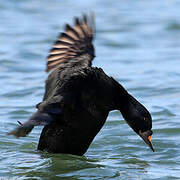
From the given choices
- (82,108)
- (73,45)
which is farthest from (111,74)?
(82,108)

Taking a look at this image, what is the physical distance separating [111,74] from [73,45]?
3.78 m

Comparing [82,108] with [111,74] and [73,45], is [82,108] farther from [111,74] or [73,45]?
[111,74]

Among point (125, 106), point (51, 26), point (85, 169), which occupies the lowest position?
point (85, 169)

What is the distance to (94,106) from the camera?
769 centimetres

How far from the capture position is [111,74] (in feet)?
43.9

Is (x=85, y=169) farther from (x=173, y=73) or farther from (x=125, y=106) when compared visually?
(x=173, y=73)

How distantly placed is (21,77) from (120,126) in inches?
152

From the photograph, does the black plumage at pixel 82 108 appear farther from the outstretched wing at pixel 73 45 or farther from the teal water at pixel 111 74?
the outstretched wing at pixel 73 45

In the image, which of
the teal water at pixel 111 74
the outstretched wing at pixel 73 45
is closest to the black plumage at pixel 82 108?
the teal water at pixel 111 74

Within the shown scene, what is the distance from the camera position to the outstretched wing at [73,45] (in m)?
9.34

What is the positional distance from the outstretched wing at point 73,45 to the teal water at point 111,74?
1250 millimetres

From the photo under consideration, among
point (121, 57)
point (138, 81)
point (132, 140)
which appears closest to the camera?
point (132, 140)

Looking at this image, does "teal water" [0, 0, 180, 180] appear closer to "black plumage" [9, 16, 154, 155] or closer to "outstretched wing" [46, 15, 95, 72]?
"black plumage" [9, 16, 154, 155]

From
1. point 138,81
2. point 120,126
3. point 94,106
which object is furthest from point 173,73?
point 94,106
